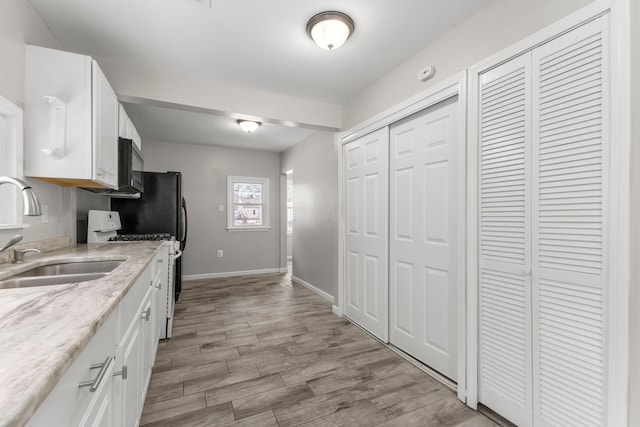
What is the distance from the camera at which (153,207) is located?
3.62 metres

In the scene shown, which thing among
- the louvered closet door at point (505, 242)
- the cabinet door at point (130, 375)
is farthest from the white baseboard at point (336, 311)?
the cabinet door at point (130, 375)

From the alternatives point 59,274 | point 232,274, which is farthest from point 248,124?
point 232,274

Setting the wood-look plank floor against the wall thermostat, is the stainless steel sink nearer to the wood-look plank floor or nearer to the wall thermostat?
the wood-look plank floor

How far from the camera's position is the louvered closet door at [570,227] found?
1299mm

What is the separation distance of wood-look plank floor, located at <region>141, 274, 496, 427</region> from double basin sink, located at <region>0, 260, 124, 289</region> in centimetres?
90

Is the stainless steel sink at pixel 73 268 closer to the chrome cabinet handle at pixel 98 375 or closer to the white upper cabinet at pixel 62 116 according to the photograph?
the white upper cabinet at pixel 62 116

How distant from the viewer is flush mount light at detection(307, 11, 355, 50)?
6.07 ft

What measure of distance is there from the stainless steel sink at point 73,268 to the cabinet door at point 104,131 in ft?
1.81

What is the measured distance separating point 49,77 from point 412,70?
2523 mm

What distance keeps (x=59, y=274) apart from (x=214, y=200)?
12.5ft

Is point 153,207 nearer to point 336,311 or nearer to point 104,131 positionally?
point 104,131

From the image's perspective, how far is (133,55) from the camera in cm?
234

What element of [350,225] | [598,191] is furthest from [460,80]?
[350,225]

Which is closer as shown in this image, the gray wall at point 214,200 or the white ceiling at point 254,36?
the white ceiling at point 254,36
